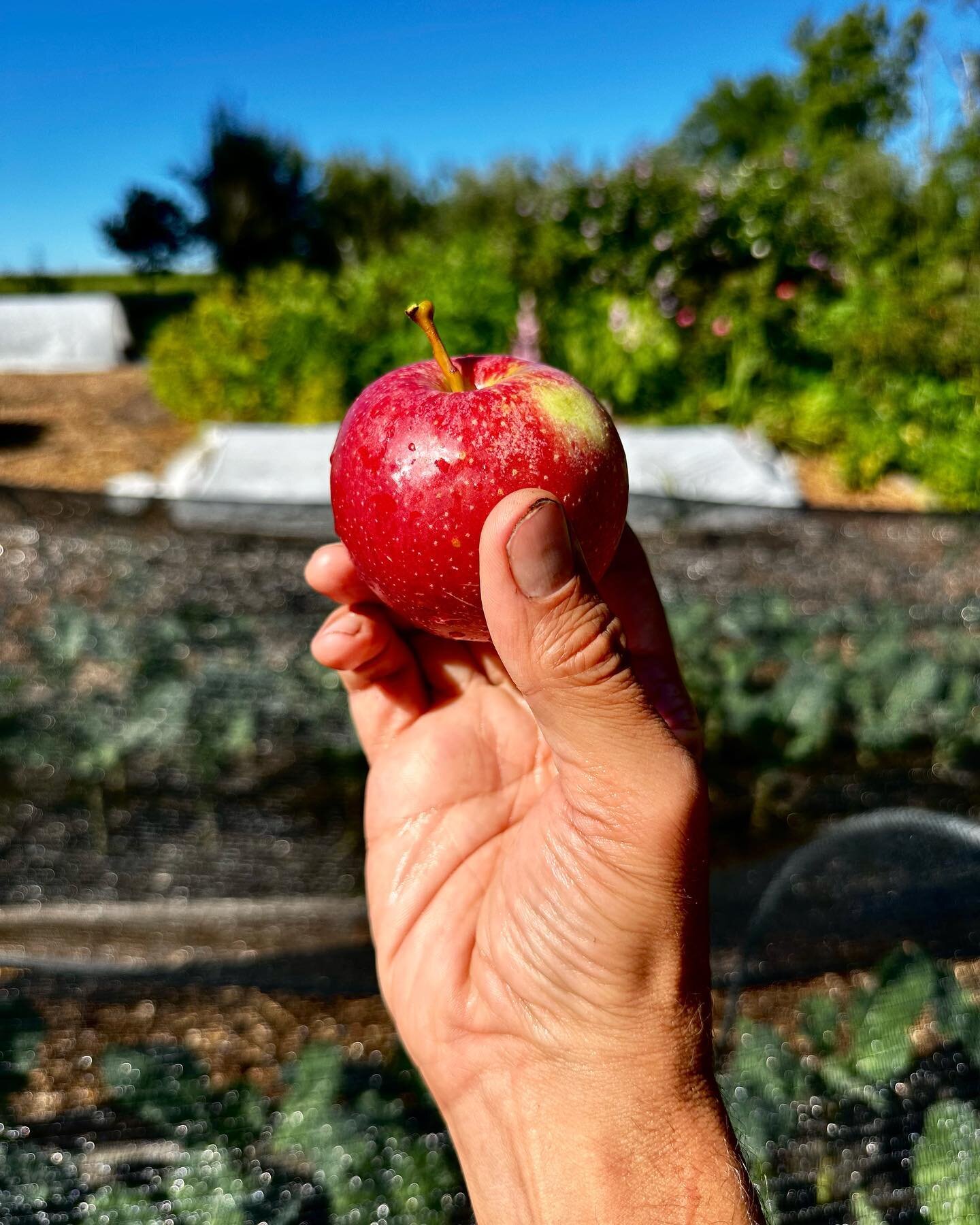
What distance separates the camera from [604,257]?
10852mm

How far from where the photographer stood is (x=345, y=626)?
160cm

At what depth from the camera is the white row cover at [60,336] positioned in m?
15.1

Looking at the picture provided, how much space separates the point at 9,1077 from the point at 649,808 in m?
1.58

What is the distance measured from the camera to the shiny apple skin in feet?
3.96

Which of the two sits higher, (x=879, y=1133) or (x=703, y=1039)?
(x=703, y=1039)

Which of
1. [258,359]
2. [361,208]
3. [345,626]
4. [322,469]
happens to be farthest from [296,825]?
[361,208]

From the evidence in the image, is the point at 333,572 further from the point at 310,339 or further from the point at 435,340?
the point at 310,339

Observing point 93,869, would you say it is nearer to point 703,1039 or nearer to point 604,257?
point 703,1039

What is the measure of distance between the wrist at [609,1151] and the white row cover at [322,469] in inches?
204

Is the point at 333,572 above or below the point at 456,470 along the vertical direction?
below

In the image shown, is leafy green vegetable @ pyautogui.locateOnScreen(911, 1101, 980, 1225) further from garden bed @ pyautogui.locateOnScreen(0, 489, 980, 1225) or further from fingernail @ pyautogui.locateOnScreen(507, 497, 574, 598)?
fingernail @ pyautogui.locateOnScreen(507, 497, 574, 598)

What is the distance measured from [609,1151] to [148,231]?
3523 centimetres

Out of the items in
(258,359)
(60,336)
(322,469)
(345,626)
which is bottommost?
(322,469)

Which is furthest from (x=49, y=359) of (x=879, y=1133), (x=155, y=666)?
(x=879, y=1133)
